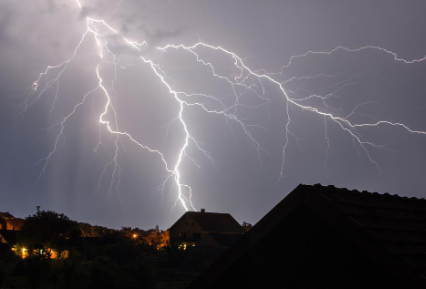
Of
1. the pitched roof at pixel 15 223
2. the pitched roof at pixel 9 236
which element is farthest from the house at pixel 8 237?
the pitched roof at pixel 15 223

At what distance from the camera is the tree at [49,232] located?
3053 cm

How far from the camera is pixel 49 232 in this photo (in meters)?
31.1

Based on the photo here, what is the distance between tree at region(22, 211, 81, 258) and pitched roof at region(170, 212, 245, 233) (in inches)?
806

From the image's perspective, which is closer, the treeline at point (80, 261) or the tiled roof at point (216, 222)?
the treeline at point (80, 261)

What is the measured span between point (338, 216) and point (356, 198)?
637 millimetres

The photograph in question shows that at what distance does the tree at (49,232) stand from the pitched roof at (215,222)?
20470 mm

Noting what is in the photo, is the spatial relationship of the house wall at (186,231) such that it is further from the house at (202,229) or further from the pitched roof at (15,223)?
the pitched roof at (15,223)

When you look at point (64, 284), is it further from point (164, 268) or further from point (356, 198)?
point (356, 198)

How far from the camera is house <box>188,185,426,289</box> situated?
8.21 feet

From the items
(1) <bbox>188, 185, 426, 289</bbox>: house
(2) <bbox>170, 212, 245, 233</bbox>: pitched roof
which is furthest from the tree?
(1) <bbox>188, 185, 426, 289</bbox>: house

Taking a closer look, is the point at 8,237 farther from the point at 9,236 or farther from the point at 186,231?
the point at 186,231

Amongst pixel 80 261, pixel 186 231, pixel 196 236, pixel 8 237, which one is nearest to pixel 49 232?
pixel 80 261

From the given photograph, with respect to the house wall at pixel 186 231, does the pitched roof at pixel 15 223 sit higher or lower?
higher

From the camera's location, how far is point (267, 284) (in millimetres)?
3184
